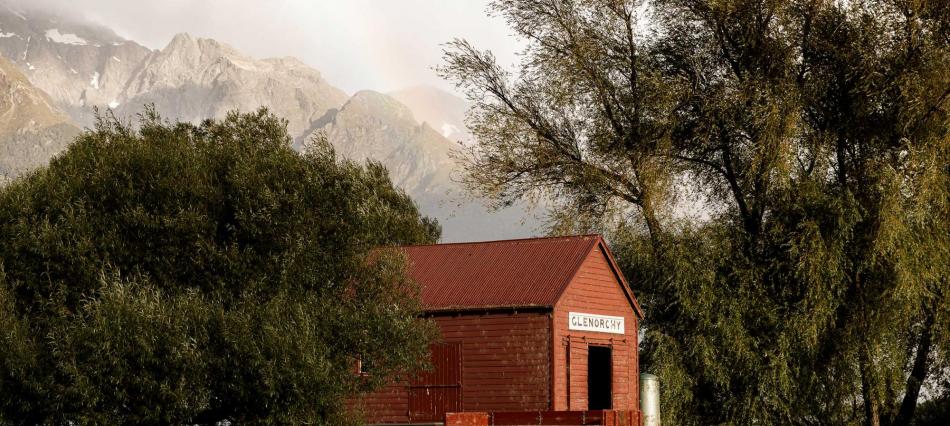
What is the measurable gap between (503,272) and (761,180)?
10065mm

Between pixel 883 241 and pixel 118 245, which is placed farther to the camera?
pixel 883 241

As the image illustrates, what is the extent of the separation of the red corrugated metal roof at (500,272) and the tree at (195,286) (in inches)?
124

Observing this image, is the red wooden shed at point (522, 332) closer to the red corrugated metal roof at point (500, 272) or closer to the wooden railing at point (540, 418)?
the red corrugated metal roof at point (500, 272)

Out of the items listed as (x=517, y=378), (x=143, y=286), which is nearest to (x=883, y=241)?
(x=517, y=378)

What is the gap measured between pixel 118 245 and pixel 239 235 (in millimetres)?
3453

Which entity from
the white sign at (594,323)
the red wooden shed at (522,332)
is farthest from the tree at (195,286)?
the white sign at (594,323)

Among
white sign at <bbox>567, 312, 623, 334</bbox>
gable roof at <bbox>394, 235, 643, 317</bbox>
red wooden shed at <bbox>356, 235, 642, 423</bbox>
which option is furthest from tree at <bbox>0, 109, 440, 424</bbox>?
white sign at <bbox>567, 312, 623, 334</bbox>

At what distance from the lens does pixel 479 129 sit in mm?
45688

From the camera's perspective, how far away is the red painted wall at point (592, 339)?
3709 cm

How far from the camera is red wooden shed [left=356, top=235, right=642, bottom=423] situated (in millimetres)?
36844

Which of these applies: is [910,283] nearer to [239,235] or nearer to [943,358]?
[943,358]

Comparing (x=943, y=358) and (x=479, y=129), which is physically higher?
(x=479, y=129)

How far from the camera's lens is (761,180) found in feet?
134

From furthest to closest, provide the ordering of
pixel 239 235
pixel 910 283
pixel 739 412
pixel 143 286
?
pixel 739 412
pixel 910 283
pixel 239 235
pixel 143 286
